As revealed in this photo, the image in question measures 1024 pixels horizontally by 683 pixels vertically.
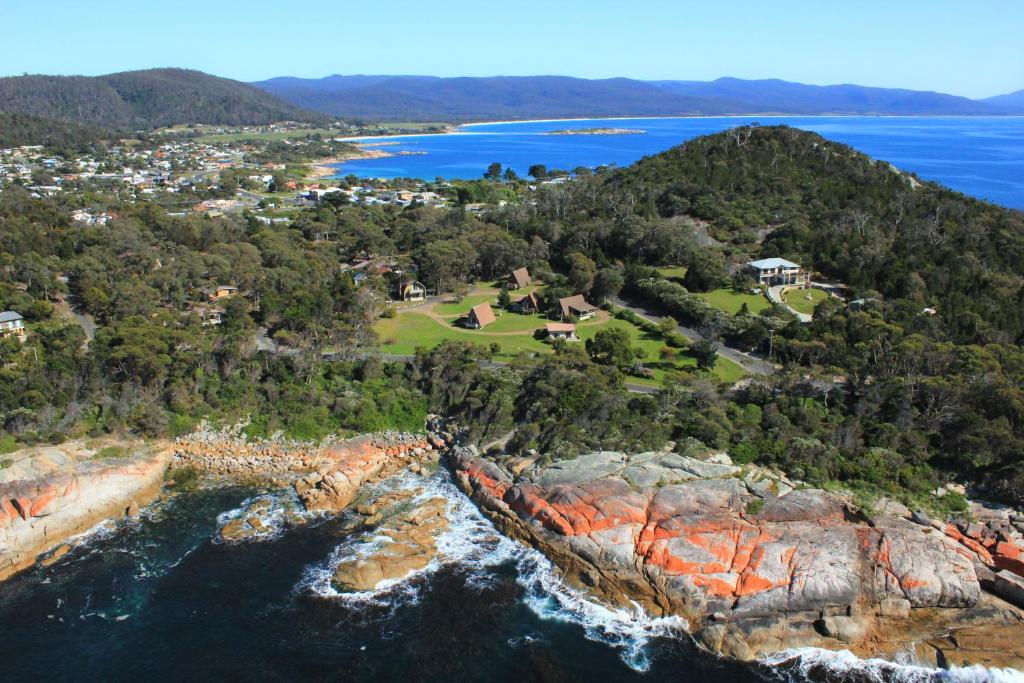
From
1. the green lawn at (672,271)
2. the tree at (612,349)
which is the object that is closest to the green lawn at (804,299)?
the green lawn at (672,271)

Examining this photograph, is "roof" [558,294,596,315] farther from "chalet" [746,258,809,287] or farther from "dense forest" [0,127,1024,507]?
"chalet" [746,258,809,287]

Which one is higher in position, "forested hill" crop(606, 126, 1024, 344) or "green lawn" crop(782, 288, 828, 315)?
"forested hill" crop(606, 126, 1024, 344)

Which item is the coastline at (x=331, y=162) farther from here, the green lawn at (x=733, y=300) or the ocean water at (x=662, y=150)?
the green lawn at (x=733, y=300)

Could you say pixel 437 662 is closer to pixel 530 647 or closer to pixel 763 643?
pixel 530 647

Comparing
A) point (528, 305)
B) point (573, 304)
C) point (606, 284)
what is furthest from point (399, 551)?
point (606, 284)

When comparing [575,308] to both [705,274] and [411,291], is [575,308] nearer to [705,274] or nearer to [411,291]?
[705,274]

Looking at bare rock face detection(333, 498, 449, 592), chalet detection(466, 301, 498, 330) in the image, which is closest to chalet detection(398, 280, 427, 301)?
chalet detection(466, 301, 498, 330)
